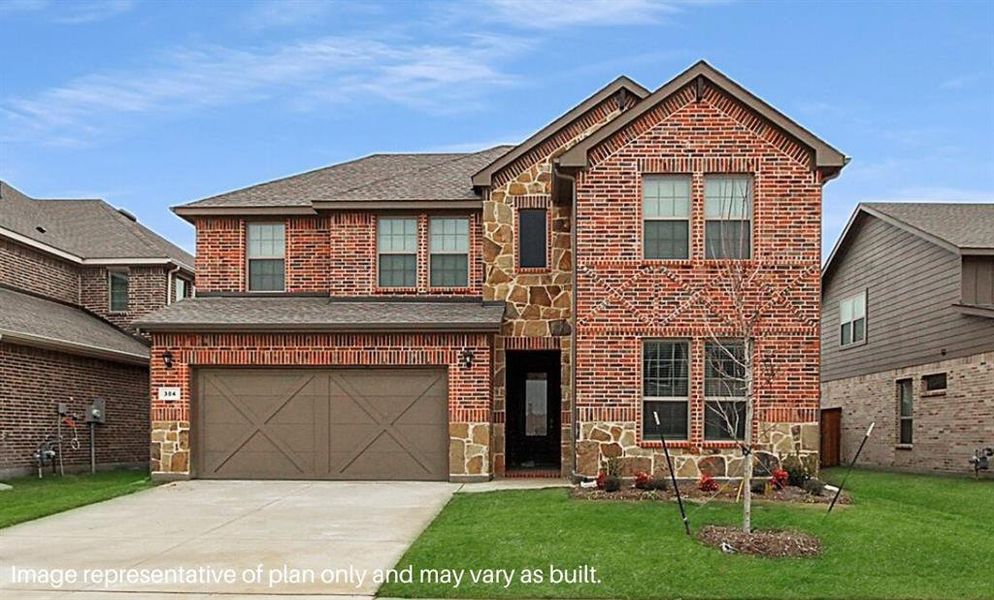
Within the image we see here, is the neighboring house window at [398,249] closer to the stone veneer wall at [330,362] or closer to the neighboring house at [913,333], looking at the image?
the stone veneer wall at [330,362]

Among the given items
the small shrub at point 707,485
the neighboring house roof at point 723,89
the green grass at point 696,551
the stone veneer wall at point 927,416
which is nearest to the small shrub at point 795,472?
the green grass at point 696,551

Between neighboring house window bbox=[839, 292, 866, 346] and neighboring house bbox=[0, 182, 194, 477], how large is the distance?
17.8 metres

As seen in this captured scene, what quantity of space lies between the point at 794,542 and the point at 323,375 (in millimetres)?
10048

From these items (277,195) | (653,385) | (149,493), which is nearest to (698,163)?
(653,385)

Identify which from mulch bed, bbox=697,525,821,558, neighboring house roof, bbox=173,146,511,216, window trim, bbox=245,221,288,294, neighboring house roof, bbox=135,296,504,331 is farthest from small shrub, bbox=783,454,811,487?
window trim, bbox=245,221,288,294

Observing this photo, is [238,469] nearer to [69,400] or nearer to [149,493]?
[149,493]

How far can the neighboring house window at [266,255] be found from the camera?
2084 centimetres

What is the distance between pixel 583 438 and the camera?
1709 centimetres

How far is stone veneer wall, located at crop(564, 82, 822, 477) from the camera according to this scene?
17.1 meters

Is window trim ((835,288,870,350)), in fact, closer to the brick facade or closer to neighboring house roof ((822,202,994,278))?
neighboring house roof ((822,202,994,278))

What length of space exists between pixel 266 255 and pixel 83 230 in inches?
419

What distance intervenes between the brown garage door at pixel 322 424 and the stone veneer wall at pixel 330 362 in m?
0.26

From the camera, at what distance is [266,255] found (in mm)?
20906

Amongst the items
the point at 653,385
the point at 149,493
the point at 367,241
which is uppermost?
the point at 367,241
